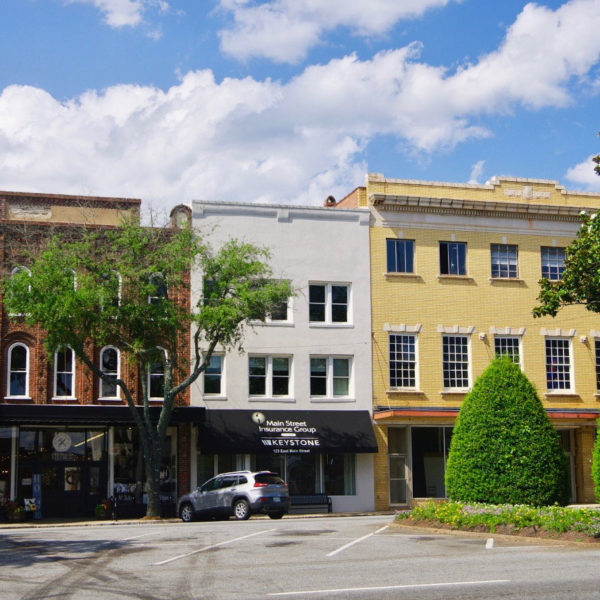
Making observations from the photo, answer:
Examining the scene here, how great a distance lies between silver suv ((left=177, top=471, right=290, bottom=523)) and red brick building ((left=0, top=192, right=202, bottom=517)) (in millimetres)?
5600

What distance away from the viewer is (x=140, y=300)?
109ft

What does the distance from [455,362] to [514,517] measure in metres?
19.3

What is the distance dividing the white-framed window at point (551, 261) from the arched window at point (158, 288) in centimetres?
1637

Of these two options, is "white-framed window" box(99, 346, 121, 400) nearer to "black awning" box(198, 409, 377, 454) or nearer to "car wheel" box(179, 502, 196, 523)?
"black awning" box(198, 409, 377, 454)

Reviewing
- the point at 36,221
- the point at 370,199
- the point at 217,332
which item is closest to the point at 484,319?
the point at 370,199

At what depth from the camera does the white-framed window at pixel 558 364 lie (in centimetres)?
4044

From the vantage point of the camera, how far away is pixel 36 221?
36562 millimetres

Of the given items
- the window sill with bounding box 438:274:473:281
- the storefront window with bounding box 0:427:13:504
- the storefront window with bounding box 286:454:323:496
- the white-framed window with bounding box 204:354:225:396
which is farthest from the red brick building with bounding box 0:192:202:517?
the window sill with bounding box 438:274:473:281

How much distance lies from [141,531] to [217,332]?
1011 cm

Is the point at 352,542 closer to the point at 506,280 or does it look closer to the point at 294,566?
the point at 294,566

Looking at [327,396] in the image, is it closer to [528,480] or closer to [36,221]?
[36,221]

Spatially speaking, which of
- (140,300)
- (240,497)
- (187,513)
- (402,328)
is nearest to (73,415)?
(140,300)

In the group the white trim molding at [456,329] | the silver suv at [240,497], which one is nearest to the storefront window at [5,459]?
the silver suv at [240,497]

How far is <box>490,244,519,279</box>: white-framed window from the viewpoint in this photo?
40875 millimetres
